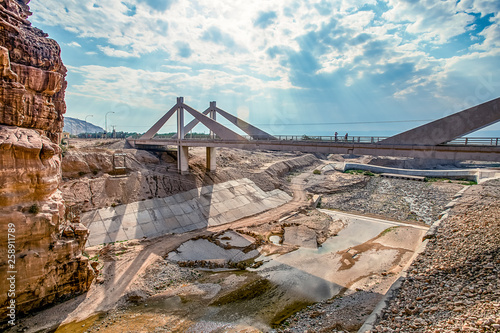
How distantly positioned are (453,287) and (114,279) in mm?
19322

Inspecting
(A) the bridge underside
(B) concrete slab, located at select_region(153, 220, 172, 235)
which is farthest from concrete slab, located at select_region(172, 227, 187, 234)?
(A) the bridge underside

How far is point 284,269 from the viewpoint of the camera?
61.1ft

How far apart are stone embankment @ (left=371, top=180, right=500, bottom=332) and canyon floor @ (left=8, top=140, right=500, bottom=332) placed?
2.4 inches

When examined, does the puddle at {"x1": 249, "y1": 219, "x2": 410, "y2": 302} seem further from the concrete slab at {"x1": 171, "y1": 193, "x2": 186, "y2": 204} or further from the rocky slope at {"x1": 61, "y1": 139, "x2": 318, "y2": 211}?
the rocky slope at {"x1": 61, "y1": 139, "x2": 318, "y2": 211}

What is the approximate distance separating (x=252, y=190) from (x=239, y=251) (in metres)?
16.6

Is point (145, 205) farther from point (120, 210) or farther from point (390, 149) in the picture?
point (390, 149)

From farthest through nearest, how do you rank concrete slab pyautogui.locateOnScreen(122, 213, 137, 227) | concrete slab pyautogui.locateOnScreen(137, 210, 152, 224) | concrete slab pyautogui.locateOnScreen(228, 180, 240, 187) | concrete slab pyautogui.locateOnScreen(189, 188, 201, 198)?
concrete slab pyautogui.locateOnScreen(228, 180, 240, 187)
concrete slab pyautogui.locateOnScreen(189, 188, 201, 198)
concrete slab pyautogui.locateOnScreen(137, 210, 152, 224)
concrete slab pyautogui.locateOnScreen(122, 213, 137, 227)

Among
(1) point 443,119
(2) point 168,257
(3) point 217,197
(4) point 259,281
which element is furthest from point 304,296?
(3) point 217,197

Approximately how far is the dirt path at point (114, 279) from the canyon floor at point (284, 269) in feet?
0.23

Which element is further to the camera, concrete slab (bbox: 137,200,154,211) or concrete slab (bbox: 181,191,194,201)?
concrete slab (bbox: 181,191,194,201)

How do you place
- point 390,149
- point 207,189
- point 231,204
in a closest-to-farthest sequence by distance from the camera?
point 390,149
point 231,204
point 207,189

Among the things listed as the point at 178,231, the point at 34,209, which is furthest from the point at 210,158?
the point at 34,209

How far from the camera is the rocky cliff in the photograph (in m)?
12.3

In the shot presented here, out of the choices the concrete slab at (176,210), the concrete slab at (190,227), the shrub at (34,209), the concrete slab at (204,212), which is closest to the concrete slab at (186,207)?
the concrete slab at (176,210)
